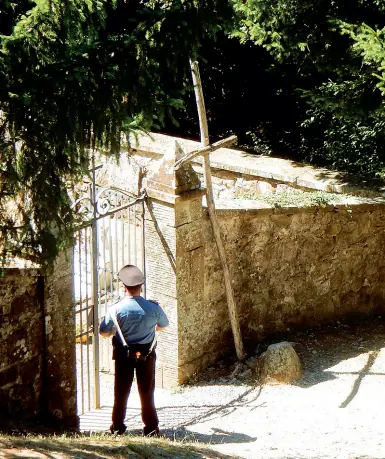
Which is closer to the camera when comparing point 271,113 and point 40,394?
point 40,394

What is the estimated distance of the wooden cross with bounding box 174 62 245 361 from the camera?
8.52 meters

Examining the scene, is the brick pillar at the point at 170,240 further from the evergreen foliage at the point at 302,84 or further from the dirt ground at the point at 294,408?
the evergreen foliage at the point at 302,84

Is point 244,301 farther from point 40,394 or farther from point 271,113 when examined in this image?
point 271,113

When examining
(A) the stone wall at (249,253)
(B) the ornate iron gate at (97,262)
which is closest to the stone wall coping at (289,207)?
(A) the stone wall at (249,253)

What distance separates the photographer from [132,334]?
23.3 ft

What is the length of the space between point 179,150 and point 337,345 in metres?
3.02

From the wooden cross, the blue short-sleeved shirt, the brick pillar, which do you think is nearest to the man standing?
the blue short-sleeved shirt

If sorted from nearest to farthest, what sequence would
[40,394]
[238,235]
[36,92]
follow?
[36,92]
[40,394]
[238,235]

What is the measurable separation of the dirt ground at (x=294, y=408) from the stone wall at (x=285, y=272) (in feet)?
0.95

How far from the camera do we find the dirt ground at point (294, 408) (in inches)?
283

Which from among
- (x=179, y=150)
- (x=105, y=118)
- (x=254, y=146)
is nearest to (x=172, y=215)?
(x=179, y=150)

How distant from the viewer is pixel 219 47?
13344 millimetres

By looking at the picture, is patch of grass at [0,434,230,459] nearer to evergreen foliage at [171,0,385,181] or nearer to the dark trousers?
the dark trousers

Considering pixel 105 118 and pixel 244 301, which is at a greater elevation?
pixel 105 118
